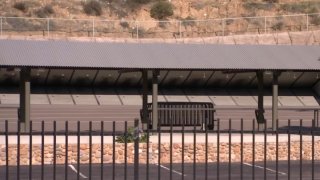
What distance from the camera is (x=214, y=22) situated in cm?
6600

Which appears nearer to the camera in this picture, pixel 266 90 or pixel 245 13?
pixel 266 90

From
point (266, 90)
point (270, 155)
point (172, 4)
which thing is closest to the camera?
point (270, 155)

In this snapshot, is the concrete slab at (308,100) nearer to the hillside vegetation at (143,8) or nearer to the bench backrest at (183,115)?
the bench backrest at (183,115)

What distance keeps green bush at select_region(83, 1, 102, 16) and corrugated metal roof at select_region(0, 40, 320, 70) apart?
39.0 metres

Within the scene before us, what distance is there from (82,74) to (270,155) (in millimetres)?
22494

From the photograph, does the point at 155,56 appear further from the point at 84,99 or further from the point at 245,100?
the point at 245,100

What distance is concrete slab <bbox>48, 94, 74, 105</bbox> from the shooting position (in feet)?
152

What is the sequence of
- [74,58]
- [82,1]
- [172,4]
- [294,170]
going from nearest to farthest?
[294,170]
[74,58]
[82,1]
[172,4]

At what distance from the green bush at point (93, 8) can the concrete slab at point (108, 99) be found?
2492 centimetres

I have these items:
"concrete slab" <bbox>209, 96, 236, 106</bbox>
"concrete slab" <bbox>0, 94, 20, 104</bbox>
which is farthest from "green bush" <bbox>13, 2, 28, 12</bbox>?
"concrete slab" <bbox>209, 96, 236, 106</bbox>

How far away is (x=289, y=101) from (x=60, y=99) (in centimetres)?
1237

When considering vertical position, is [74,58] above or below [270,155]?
above

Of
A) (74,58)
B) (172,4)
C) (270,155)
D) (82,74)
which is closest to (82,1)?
(172,4)

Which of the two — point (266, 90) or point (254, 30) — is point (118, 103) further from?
point (254, 30)
